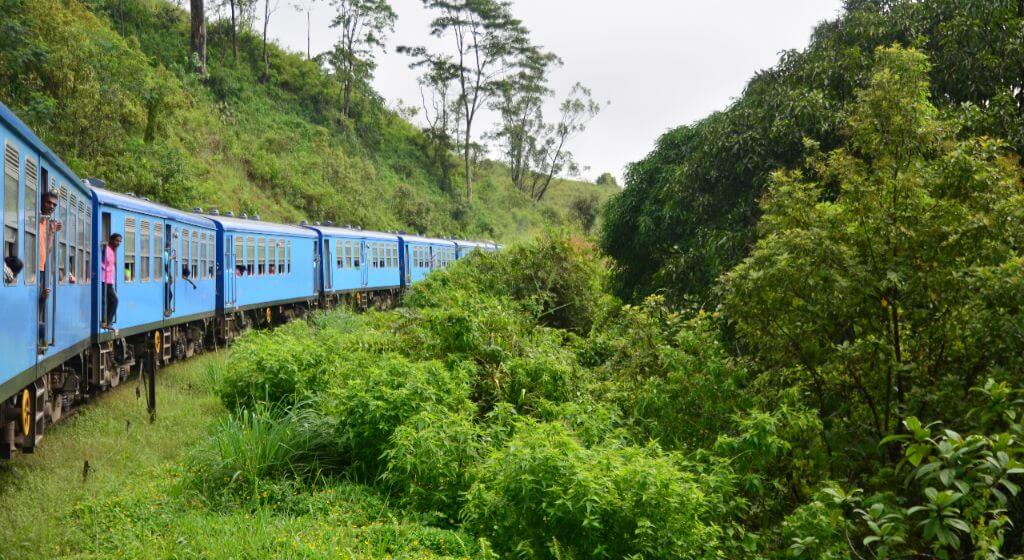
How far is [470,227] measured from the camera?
50.4 metres

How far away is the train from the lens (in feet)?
22.4

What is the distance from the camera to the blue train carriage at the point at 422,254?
97.8 feet

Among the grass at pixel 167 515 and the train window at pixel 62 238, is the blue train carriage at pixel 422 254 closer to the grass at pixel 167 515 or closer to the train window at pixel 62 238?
the train window at pixel 62 238

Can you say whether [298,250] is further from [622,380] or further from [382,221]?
[382,221]

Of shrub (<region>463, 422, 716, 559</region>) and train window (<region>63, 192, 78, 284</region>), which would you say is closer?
shrub (<region>463, 422, 716, 559</region>)

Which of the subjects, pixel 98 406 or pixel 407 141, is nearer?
pixel 98 406

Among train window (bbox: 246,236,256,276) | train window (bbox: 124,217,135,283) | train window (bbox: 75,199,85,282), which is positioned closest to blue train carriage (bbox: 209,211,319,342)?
train window (bbox: 246,236,256,276)

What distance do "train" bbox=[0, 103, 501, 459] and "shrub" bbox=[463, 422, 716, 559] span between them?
352 centimetres

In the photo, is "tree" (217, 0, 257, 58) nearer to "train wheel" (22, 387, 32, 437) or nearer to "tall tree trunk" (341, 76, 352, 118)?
"tall tree trunk" (341, 76, 352, 118)

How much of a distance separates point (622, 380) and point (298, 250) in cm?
1322

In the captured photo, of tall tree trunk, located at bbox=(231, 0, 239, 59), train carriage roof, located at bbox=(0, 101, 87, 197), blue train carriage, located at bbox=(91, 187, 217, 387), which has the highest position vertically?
tall tree trunk, located at bbox=(231, 0, 239, 59)

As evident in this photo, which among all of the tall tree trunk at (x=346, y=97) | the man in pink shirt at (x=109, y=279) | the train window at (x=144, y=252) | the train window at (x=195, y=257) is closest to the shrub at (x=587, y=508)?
the man in pink shirt at (x=109, y=279)

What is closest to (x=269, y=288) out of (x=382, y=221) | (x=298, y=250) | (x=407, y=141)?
(x=298, y=250)

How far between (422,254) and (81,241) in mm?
21658
